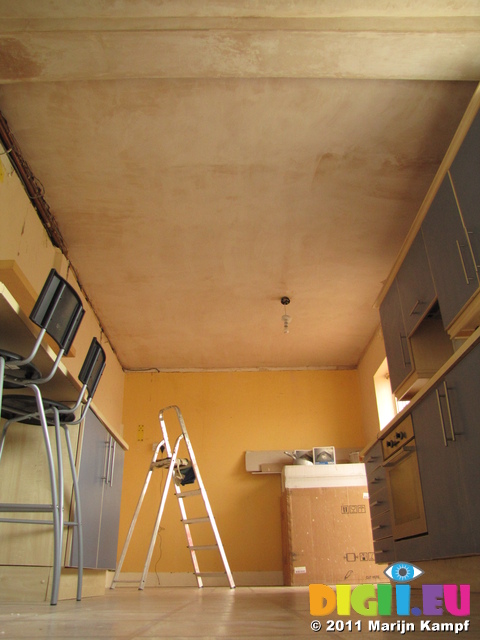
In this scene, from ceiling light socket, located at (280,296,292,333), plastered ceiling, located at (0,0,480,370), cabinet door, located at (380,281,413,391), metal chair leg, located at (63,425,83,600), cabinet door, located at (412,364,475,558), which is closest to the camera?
cabinet door, located at (412,364,475,558)

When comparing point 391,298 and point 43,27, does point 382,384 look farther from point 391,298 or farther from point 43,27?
point 43,27

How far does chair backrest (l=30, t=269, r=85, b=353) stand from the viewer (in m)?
1.74

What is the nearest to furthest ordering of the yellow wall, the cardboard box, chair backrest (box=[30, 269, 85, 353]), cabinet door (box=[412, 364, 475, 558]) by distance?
1. chair backrest (box=[30, 269, 85, 353])
2. cabinet door (box=[412, 364, 475, 558])
3. the cardboard box
4. the yellow wall

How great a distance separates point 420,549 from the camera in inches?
93.3

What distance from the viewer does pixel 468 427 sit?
1.85m

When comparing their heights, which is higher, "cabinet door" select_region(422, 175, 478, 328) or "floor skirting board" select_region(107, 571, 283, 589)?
"cabinet door" select_region(422, 175, 478, 328)

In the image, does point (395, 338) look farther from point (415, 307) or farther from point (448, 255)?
point (448, 255)

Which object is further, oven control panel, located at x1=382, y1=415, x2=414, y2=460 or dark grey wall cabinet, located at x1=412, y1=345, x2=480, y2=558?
oven control panel, located at x1=382, y1=415, x2=414, y2=460

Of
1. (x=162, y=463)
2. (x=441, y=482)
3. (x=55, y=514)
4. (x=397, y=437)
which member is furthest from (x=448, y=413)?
(x=162, y=463)

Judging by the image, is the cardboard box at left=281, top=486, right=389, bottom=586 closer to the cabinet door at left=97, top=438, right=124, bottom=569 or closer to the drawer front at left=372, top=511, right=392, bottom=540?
the drawer front at left=372, top=511, right=392, bottom=540

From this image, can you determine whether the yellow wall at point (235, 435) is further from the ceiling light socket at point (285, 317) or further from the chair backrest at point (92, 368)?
the chair backrest at point (92, 368)

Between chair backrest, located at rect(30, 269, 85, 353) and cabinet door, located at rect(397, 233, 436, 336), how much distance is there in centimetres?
183

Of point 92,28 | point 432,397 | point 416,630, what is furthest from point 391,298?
point 416,630

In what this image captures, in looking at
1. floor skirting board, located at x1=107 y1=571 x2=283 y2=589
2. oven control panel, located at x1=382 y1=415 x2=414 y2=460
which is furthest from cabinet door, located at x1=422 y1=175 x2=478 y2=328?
floor skirting board, located at x1=107 y1=571 x2=283 y2=589
